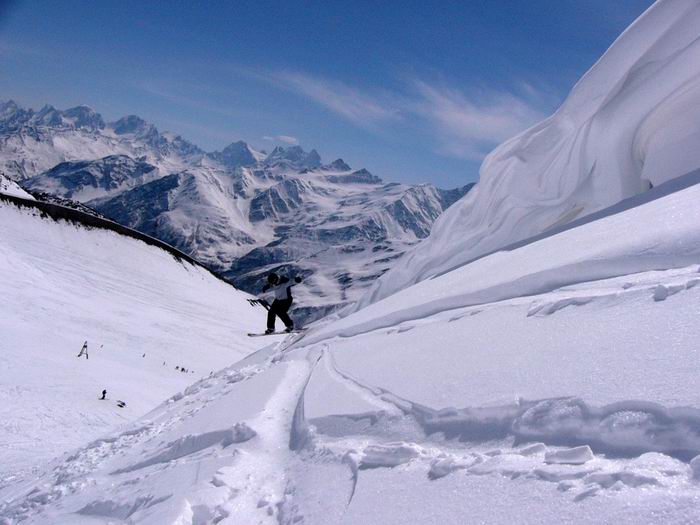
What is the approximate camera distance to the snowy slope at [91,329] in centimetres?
1073

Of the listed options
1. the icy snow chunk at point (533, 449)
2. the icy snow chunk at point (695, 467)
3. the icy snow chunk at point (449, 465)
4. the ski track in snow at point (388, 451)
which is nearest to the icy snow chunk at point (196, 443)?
the ski track in snow at point (388, 451)

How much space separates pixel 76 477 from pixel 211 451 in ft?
6.79

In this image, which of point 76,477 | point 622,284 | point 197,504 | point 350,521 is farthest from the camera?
point 76,477

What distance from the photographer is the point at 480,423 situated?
3180 millimetres

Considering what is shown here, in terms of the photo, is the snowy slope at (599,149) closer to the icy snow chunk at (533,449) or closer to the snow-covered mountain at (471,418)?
the snow-covered mountain at (471,418)

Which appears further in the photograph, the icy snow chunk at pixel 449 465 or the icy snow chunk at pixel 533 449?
the icy snow chunk at pixel 449 465

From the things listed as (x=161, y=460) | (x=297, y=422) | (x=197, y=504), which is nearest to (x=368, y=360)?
(x=297, y=422)

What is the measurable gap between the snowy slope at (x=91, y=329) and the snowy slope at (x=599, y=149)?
23.7 feet

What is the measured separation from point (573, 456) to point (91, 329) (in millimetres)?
19691

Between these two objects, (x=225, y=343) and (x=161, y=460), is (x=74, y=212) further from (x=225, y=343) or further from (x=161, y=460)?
(x=161, y=460)

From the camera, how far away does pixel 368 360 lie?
5.77 m

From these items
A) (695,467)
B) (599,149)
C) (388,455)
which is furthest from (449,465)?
(599,149)

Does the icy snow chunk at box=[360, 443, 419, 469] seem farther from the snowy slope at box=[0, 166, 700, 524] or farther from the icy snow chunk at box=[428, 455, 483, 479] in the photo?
the icy snow chunk at box=[428, 455, 483, 479]

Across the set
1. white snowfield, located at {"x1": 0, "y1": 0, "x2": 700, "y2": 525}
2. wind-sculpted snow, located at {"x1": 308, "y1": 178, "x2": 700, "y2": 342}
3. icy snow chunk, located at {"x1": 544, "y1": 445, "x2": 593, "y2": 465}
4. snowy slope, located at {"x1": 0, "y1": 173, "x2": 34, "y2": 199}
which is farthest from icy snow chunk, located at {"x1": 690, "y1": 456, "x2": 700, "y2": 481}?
snowy slope, located at {"x1": 0, "y1": 173, "x2": 34, "y2": 199}
